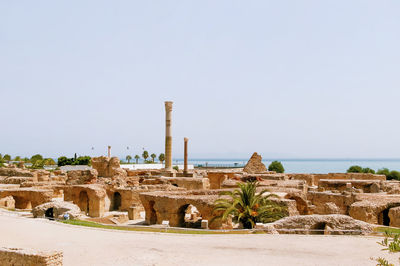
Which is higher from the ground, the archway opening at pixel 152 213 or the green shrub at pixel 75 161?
the green shrub at pixel 75 161

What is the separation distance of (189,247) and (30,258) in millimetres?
5329

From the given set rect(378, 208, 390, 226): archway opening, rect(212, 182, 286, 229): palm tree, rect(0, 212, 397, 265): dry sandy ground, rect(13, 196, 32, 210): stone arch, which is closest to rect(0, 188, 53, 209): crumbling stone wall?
rect(13, 196, 32, 210): stone arch

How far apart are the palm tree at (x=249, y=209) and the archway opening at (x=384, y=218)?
4.87 meters

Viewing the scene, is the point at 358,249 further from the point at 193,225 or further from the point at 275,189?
the point at 275,189

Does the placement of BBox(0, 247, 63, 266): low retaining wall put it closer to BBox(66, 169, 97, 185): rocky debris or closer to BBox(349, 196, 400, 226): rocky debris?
BBox(349, 196, 400, 226): rocky debris

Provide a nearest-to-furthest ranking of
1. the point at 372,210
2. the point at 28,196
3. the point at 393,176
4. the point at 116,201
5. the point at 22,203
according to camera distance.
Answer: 1. the point at 372,210
2. the point at 28,196
3. the point at 22,203
4. the point at 116,201
5. the point at 393,176

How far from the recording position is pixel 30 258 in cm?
1040

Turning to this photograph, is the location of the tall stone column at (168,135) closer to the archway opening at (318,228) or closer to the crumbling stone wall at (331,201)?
the crumbling stone wall at (331,201)

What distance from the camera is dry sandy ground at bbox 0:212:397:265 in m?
12.3

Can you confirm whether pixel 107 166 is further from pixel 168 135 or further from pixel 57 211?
pixel 57 211

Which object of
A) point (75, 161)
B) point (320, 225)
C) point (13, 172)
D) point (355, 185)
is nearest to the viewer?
point (320, 225)

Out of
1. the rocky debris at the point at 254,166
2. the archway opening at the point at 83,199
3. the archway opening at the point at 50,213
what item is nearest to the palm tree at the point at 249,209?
the archway opening at the point at 50,213

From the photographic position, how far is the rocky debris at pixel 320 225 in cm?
1603

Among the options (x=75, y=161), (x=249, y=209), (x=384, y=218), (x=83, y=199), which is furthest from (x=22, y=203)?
(x=75, y=161)
